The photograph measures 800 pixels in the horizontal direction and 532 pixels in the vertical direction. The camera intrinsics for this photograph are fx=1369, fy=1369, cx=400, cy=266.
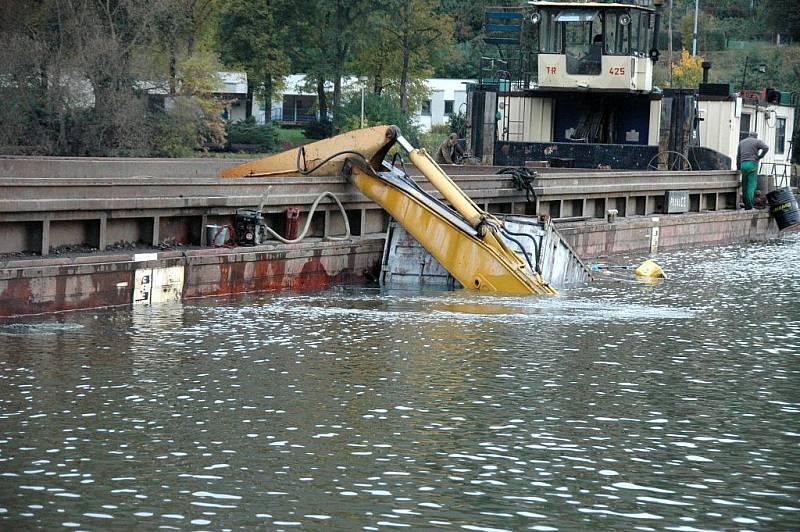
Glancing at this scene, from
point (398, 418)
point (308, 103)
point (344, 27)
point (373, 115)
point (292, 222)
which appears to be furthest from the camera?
point (308, 103)

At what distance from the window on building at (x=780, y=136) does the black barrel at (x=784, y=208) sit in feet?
15.9

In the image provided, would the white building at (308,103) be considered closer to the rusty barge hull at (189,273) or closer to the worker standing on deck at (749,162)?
the worker standing on deck at (749,162)

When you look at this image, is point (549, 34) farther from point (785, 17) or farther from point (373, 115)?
point (785, 17)

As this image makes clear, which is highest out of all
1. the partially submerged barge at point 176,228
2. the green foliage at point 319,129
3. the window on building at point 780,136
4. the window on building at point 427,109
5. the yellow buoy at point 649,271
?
the window on building at point 427,109

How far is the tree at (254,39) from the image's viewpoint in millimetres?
66375

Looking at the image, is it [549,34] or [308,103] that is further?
[308,103]

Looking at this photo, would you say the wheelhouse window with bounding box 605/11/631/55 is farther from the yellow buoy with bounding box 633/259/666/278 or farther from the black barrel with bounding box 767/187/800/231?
the yellow buoy with bounding box 633/259/666/278

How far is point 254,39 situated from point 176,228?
49070mm

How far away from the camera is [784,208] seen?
3331cm

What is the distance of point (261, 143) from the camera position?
2280 inches

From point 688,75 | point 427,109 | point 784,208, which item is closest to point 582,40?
point 784,208

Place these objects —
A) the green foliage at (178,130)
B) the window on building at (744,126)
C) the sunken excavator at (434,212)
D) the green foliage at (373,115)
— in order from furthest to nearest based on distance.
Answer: the green foliage at (373,115)
the green foliage at (178,130)
the window on building at (744,126)
the sunken excavator at (434,212)

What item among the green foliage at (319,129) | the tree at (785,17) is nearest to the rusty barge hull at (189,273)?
the green foliage at (319,129)

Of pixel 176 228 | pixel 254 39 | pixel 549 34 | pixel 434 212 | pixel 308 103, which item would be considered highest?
pixel 254 39
